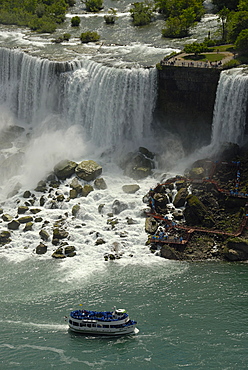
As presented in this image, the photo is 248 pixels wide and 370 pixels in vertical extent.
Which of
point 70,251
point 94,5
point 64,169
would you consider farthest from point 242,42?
point 94,5

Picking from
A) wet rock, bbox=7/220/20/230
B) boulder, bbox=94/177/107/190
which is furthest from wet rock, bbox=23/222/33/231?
boulder, bbox=94/177/107/190

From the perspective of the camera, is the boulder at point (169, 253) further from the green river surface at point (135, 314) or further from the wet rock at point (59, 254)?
the wet rock at point (59, 254)

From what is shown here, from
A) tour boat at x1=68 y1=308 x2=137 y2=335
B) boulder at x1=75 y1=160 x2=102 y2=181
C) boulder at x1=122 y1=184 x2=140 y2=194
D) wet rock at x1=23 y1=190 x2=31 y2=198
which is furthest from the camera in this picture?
boulder at x1=75 y1=160 x2=102 y2=181

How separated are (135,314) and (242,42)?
33055mm

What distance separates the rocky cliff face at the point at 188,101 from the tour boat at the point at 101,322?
2486cm

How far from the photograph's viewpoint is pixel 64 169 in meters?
53.9

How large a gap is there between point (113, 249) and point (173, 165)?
527 inches

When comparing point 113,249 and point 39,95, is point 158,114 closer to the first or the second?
point 39,95

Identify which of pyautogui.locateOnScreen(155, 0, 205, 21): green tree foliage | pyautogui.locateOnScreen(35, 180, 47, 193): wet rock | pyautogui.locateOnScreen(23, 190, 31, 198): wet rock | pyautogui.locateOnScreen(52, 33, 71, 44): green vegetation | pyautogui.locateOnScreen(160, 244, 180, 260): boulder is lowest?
pyautogui.locateOnScreen(160, 244, 180, 260): boulder

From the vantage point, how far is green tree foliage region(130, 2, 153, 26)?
8206 cm

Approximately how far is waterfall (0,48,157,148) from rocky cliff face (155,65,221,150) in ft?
4.08

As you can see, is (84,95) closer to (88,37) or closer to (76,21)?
(88,37)

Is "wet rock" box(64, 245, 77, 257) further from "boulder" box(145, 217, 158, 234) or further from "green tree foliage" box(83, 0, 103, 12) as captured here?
"green tree foliage" box(83, 0, 103, 12)

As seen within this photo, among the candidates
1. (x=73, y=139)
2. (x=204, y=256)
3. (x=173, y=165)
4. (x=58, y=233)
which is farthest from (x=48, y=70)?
(x=204, y=256)
